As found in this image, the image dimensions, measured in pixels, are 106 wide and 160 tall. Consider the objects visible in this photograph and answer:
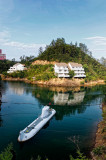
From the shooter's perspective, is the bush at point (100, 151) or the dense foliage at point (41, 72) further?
the dense foliage at point (41, 72)

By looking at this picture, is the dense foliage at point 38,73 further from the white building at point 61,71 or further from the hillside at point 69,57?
the hillside at point 69,57

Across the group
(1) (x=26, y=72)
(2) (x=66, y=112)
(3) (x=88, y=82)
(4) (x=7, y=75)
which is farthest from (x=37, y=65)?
(2) (x=66, y=112)

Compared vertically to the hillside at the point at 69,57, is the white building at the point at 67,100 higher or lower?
lower

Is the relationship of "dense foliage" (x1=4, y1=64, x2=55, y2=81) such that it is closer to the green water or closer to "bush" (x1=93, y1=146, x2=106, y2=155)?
the green water

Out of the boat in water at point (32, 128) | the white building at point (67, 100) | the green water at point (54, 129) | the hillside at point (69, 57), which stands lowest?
the green water at point (54, 129)

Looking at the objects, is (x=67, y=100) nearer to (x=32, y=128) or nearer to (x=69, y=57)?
(x=32, y=128)

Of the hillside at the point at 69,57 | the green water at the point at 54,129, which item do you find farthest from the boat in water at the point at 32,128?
the hillside at the point at 69,57

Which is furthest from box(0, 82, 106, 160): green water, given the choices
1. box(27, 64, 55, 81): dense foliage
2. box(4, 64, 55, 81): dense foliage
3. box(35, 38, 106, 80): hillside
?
box(35, 38, 106, 80): hillside

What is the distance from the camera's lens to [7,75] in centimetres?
9762

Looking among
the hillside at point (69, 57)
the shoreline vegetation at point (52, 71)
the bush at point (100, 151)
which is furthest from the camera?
the hillside at point (69, 57)

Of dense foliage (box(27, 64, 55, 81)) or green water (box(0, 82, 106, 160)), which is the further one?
dense foliage (box(27, 64, 55, 81))

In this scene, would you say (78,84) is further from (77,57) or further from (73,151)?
(73,151)

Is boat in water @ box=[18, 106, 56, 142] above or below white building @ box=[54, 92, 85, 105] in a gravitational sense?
below

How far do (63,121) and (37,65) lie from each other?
7280 cm
